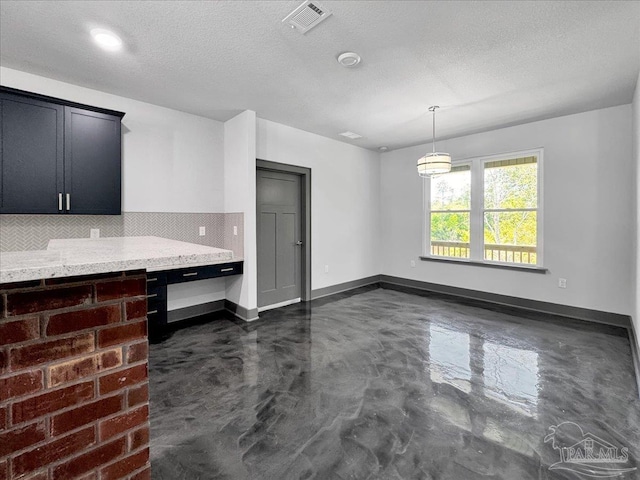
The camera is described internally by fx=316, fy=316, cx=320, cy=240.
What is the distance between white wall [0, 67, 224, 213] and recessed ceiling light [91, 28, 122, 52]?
1114 mm

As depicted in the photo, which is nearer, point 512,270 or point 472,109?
point 472,109

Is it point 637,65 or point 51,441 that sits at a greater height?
point 637,65

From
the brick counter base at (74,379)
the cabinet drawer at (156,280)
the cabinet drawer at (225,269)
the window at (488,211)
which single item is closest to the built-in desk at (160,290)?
the cabinet drawer at (156,280)

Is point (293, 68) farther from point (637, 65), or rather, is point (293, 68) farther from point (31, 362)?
point (637, 65)

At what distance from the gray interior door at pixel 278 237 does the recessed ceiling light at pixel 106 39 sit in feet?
7.38

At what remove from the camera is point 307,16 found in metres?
2.22

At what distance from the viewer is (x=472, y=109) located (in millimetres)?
4023

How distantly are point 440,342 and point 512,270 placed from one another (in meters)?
2.19

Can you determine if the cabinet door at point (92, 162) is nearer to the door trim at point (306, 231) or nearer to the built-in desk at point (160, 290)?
the built-in desk at point (160, 290)

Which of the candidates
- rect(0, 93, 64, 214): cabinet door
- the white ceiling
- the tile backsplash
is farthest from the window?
rect(0, 93, 64, 214): cabinet door

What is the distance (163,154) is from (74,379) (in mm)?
3661

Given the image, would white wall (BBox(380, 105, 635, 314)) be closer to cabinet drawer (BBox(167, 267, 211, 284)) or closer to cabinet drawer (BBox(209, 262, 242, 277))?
cabinet drawer (BBox(209, 262, 242, 277))

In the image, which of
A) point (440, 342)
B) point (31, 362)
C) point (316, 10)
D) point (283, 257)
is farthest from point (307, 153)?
point (31, 362)

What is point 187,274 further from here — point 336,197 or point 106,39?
point 336,197
